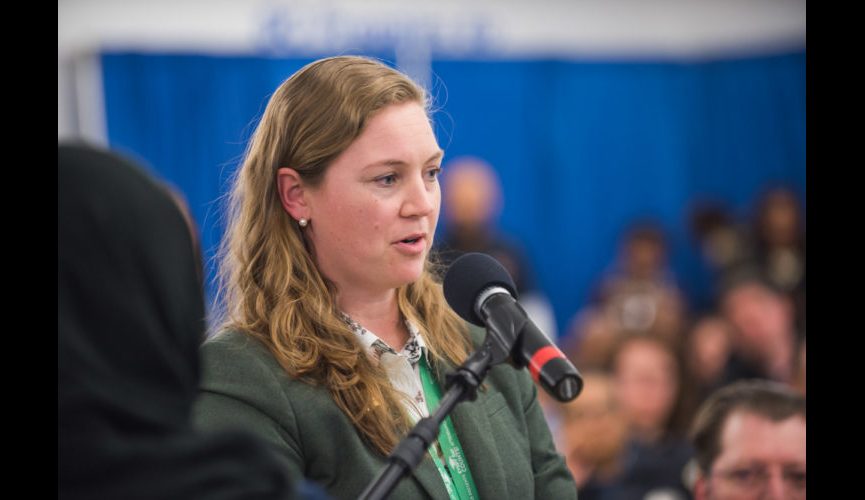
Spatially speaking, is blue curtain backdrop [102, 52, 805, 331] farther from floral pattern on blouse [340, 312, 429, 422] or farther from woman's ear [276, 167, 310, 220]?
floral pattern on blouse [340, 312, 429, 422]

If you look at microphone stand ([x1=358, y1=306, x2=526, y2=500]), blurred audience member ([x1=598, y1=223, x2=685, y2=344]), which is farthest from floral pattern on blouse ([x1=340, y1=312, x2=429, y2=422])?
blurred audience member ([x1=598, y1=223, x2=685, y2=344])

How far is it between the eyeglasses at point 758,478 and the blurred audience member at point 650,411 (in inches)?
46.6

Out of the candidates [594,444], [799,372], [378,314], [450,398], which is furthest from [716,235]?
[450,398]

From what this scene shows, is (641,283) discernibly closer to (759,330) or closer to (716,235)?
(716,235)

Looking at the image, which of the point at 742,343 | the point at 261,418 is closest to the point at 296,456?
the point at 261,418

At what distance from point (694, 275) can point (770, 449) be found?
323 inches

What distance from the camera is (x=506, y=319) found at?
191 centimetres

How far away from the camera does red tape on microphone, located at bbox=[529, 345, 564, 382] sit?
1824mm

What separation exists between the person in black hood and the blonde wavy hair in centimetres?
82

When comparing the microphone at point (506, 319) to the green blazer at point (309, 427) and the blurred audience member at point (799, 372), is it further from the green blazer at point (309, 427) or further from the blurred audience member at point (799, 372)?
the blurred audience member at point (799, 372)

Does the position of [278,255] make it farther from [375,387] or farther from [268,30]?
[268,30]

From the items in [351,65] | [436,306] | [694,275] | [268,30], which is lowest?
[694,275]

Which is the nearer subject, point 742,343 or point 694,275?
point 742,343

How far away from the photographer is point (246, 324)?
2.24 meters
